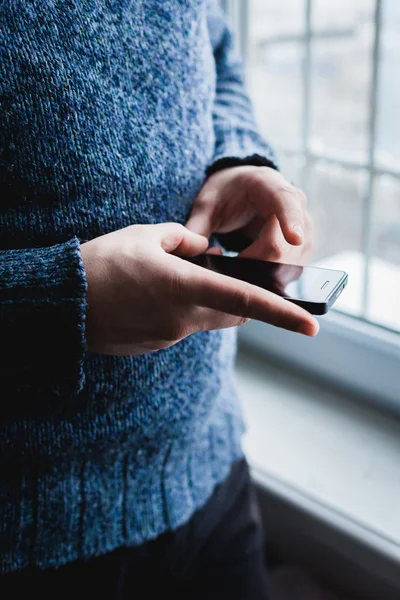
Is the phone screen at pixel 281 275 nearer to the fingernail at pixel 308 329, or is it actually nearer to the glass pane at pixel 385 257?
the fingernail at pixel 308 329

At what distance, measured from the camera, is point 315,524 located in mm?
903

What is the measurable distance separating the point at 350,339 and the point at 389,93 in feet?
1.27

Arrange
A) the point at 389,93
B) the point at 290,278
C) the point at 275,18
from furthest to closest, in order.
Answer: the point at 275,18
the point at 389,93
the point at 290,278

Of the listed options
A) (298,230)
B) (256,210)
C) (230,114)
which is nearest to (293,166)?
(230,114)

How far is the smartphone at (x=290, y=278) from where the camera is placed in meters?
0.45

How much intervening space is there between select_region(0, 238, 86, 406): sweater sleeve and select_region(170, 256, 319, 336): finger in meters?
0.08

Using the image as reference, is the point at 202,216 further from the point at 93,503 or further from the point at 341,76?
the point at 341,76

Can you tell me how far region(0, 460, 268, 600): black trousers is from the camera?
60 cm

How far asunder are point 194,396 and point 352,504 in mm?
416

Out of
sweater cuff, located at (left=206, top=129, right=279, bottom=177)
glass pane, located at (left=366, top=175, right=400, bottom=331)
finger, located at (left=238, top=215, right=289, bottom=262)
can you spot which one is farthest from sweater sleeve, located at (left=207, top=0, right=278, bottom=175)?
glass pane, located at (left=366, top=175, right=400, bottom=331)

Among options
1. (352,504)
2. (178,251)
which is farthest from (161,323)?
(352,504)

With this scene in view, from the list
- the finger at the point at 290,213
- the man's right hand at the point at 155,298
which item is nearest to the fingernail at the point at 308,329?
the man's right hand at the point at 155,298

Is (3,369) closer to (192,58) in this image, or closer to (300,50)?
(192,58)

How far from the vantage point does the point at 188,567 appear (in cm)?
69
